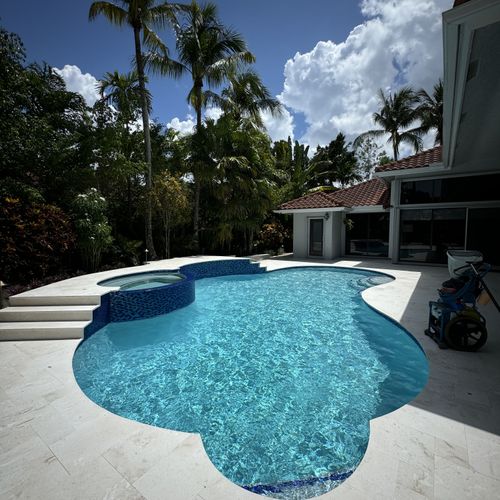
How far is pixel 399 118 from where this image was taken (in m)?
26.8

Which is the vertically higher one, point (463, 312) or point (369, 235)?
point (369, 235)

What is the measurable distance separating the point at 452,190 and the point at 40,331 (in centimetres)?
1583

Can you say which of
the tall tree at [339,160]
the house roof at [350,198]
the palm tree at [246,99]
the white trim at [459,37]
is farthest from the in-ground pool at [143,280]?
the tall tree at [339,160]

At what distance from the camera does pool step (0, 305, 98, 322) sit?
5.95m

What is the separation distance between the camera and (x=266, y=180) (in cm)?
1608

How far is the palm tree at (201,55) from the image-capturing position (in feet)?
45.9

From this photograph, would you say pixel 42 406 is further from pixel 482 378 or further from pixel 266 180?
pixel 266 180

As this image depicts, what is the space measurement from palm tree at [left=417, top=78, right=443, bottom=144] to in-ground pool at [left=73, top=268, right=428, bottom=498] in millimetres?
25198

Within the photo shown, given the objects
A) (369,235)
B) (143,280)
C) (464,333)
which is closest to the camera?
(464,333)

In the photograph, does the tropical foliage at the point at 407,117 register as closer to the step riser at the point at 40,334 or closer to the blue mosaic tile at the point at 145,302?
the blue mosaic tile at the point at 145,302

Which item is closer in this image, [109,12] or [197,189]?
[109,12]

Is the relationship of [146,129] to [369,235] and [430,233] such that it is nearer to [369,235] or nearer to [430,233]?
[369,235]

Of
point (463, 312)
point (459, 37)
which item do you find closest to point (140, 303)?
point (463, 312)

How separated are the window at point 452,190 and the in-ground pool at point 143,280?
11.8 metres
